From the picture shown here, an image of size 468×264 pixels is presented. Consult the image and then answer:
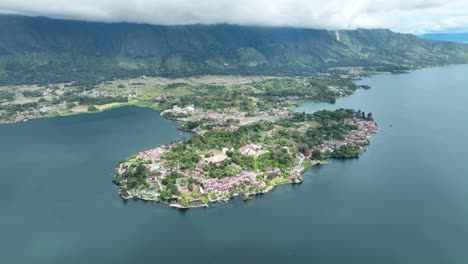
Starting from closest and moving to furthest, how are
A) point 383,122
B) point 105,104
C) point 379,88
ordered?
point 383,122, point 105,104, point 379,88

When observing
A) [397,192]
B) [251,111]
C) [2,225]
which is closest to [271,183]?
[397,192]

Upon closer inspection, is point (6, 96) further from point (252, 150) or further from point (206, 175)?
point (206, 175)

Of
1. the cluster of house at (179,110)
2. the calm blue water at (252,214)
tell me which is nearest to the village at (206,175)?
the calm blue water at (252,214)

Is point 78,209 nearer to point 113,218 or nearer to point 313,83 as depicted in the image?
point 113,218

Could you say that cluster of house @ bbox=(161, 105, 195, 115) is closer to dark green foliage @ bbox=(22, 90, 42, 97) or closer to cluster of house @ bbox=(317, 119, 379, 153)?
cluster of house @ bbox=(317, 119, 379, 153)

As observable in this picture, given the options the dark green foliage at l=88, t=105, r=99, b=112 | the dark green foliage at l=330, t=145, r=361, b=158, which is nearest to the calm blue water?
the dark green foliage at l=330, t=145, r=361, b=158

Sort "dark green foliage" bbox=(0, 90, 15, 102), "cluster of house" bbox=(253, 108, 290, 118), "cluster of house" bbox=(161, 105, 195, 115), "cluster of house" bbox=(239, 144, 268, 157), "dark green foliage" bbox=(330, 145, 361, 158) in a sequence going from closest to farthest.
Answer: "cluster of house" bbox=(239, 144, 268, 157) → "dark green foliage" bbox=(330, 145, 361, 158) → "cluster of house" bbox=(253, 108, 290, 118) → "cluster of house" bbox=(161, 105, 195, 115) → "dark green foliage" bbox=(0, 90, 15, 102)

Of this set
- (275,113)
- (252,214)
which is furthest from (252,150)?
(275,113)
